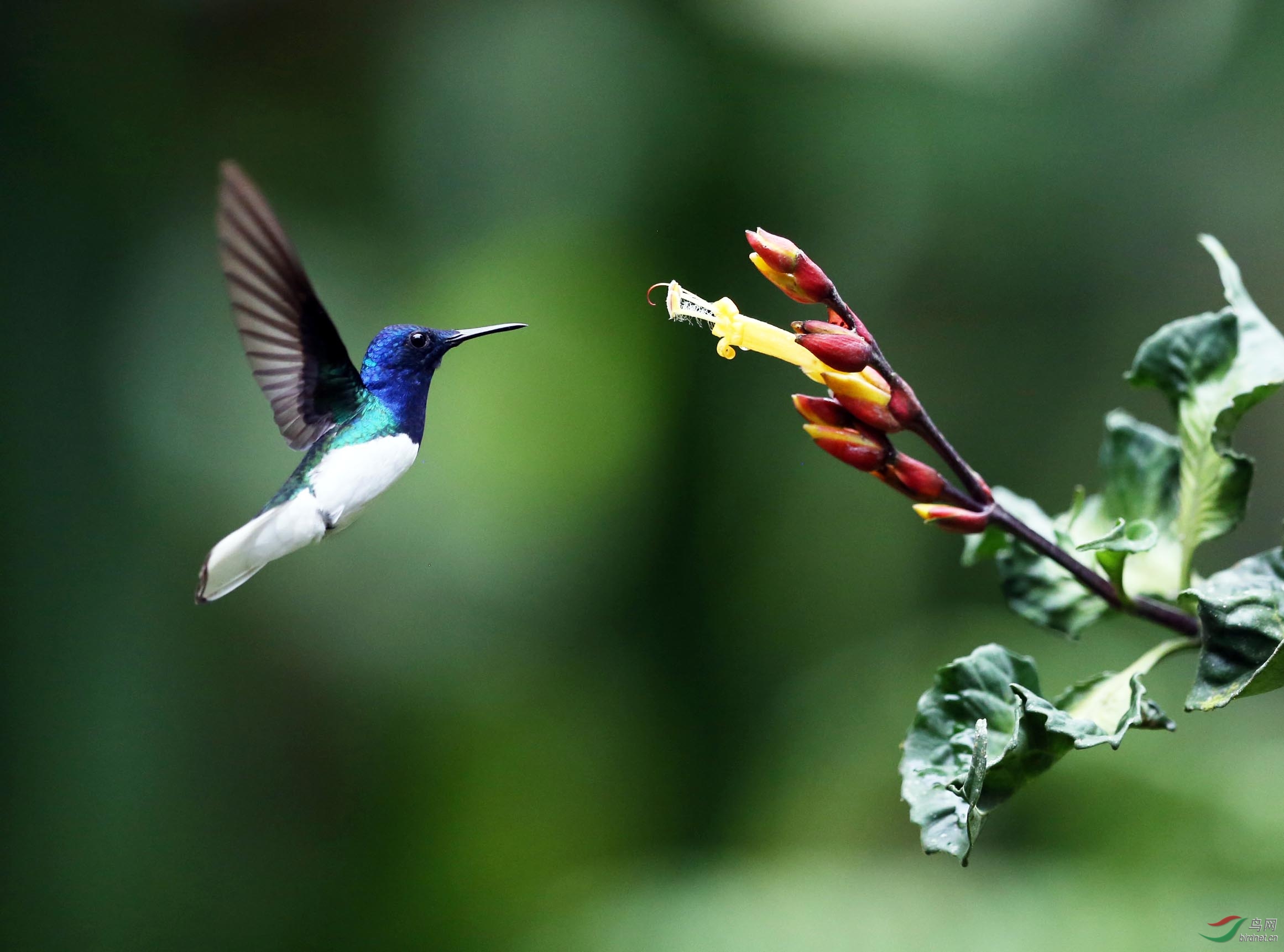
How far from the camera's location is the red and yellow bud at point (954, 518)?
0.99m

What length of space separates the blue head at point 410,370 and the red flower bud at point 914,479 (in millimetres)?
465

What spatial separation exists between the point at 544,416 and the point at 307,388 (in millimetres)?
2489

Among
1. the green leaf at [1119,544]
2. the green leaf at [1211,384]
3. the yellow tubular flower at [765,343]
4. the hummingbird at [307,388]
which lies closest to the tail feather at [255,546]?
the hummingbird at [307,388]

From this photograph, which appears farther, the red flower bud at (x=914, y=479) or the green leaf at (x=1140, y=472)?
the green leaf at (x=1140, y=472)

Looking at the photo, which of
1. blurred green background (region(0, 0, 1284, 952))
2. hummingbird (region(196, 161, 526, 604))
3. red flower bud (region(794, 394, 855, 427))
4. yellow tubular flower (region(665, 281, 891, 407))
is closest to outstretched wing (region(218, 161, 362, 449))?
hummingbird (region(196, 161, 526, 604))

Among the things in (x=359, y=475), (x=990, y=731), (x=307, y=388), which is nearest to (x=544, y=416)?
(x=307, y=388)

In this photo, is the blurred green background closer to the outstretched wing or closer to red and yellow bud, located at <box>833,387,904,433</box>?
the outstretched wing

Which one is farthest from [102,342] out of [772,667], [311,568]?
[772,667]

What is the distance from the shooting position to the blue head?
3.92 feet

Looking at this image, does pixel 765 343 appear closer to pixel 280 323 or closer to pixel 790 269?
pixel 790 269

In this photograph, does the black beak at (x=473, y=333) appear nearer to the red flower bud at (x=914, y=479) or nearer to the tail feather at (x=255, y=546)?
the tail feather at (x=255, y=546)

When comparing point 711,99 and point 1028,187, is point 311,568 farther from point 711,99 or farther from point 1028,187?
point 1028,187

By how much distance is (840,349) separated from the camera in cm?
93

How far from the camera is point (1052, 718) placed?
0.90 meters
